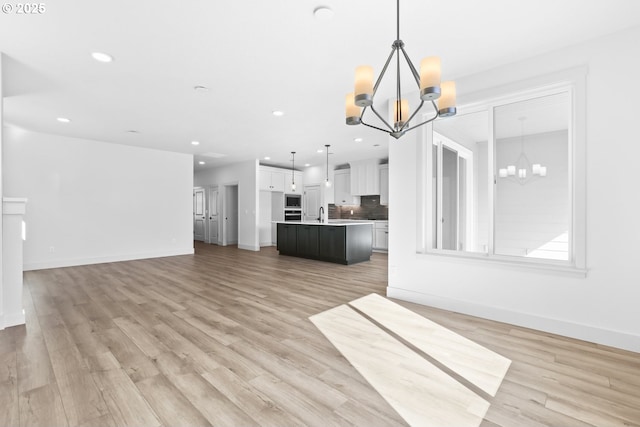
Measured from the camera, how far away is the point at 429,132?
12.1ft

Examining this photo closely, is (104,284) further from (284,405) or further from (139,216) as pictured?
(284,405)

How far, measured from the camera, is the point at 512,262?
3.02 meters

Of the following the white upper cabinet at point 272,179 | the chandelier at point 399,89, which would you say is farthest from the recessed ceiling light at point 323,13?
the white upper cabinet at point 272,179

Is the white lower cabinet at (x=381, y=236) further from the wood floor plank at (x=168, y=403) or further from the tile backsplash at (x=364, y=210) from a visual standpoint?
the wood floor plank at (x=168, y=403)

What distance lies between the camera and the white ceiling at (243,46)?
2246mm

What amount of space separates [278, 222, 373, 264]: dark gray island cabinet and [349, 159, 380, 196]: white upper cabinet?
1992mm

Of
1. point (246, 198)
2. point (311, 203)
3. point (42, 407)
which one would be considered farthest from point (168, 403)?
point (311, 203)

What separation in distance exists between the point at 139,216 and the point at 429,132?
6.83 metres

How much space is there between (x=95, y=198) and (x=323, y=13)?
6658 millimetres

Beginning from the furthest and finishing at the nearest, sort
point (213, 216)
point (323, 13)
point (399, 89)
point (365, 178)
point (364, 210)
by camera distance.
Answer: point (213, 216), point (364, 210), point (365, 178), point (323, 13), point (399, 89)

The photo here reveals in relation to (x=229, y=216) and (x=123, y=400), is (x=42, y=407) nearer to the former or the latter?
(x=123, y=400)

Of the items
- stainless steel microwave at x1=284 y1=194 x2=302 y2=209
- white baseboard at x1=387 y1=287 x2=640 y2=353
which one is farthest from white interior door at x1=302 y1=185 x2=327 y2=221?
white baseboard at x1=387 y1=287 x2=640 y2=353

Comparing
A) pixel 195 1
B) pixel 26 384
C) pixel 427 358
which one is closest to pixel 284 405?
pixel 427 358

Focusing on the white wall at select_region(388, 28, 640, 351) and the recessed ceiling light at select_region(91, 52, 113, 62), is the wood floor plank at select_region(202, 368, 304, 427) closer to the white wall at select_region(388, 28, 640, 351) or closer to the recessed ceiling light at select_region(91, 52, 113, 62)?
the white wall at select_region(388, 28, 640, 351)
